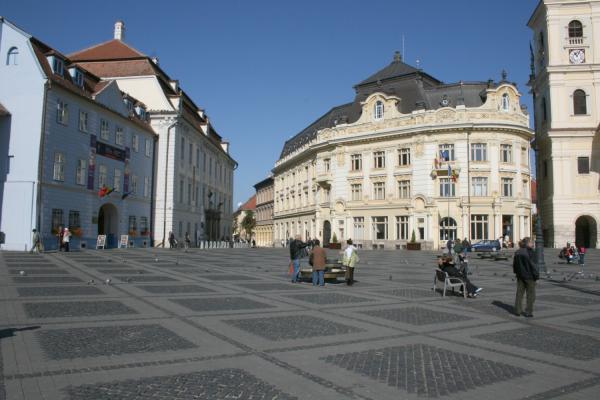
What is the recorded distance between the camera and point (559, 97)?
50719 millimetres

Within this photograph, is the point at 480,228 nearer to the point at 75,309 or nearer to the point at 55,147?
the point at 55,147

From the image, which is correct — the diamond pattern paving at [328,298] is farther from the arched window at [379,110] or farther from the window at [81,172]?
the arched window at [379,110]

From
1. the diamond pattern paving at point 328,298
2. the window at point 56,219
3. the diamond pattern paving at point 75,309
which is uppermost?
the window at point 56,219

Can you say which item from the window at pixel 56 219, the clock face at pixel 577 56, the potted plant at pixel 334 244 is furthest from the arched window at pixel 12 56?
the clock face at pixel 577 56

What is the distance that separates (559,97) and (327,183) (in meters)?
27.1

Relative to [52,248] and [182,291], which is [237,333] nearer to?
[182,291]

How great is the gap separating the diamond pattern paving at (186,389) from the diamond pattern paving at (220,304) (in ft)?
16.3

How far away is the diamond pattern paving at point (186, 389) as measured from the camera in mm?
5129

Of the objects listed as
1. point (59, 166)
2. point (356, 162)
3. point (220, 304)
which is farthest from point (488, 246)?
point (220, 304)

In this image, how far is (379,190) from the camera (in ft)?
188

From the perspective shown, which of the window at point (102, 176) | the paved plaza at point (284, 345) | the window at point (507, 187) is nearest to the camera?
the paved plaza at point (284, 345)

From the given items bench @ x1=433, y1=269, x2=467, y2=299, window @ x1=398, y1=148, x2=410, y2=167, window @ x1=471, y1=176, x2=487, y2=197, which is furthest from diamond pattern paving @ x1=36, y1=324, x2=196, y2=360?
window @ x1=398, y1=148, x2=410, y2=167

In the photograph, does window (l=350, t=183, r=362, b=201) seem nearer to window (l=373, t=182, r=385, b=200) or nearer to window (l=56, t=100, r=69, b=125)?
window (l=373, t=182, r=385, b=200)

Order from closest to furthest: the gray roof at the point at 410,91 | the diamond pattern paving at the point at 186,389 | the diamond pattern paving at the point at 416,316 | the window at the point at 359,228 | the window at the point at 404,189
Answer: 1. the diamond pattern paving at the point at 186,389
2. the diamond pattern paving at the point at 416,316
3. the gray roof at the point at 410,91
4. the window at the point at 404,189
5. the window at the point at 359,228
